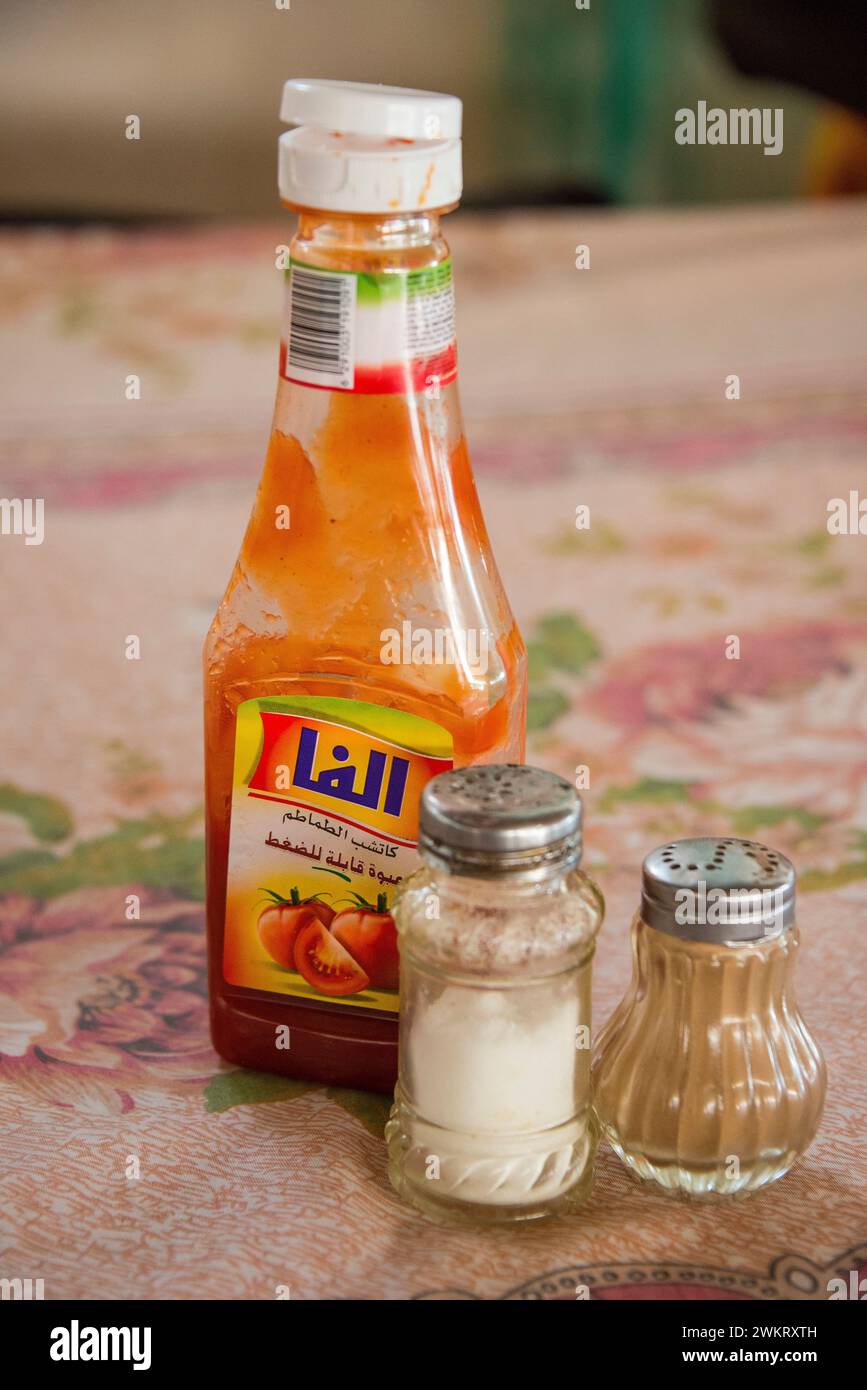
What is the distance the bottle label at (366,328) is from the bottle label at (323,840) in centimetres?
14

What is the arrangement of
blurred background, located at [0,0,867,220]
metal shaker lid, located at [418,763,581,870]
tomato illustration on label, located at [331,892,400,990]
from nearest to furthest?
metal shaker lid, located at [418,763,581,870] < tomato illustration on label, located at [331,892,400,990] < blurred background, located at [0,0,867,220]

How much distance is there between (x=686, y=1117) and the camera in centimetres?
65

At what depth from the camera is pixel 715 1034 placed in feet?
2.12

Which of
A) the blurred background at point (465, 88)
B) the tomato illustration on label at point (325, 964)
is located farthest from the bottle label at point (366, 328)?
the blurred background at point (465, 88)

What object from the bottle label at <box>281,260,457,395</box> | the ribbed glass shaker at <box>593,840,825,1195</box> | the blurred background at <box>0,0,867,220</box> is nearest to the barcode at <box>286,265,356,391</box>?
the bottle label at <box>281,260,457,395</box>

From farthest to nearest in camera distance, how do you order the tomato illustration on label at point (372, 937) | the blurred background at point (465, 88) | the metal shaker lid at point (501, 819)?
1. the blurred background at point (465, 88)
2. the tomato illustration on label at point (372, 937)
3. the metal shaker lid at point (501, 819)

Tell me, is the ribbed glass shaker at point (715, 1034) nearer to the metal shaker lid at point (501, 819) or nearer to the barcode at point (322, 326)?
the metal shaker lid at point (501, 819)

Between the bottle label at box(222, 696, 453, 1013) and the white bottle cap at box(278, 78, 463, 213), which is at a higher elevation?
the white bottle cap at box(278, 78, 463, 213)

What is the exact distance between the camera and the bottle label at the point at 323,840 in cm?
68

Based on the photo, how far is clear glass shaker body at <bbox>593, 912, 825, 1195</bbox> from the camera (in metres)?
0.65

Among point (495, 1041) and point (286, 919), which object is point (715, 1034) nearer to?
point (495, 1041)

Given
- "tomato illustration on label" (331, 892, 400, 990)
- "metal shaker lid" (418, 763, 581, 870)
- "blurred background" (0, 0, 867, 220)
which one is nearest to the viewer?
"metal shaker lid" (418, 763, 581, 870)

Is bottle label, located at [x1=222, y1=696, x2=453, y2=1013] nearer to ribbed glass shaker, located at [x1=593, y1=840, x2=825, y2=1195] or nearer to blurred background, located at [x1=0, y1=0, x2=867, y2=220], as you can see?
ribbed glass shaker, located at [x1=593, y1=840, x2=825, y2=1195]

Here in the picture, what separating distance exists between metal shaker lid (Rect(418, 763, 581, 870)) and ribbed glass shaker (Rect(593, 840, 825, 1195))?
2.2 inches
